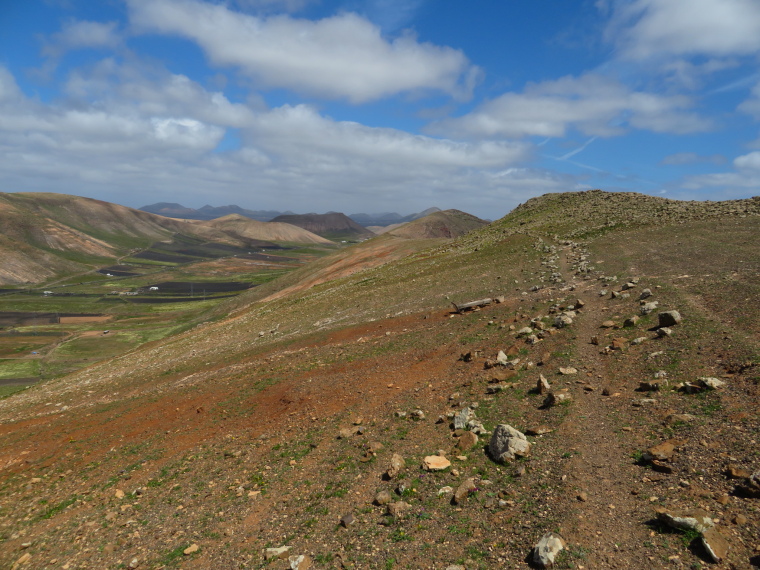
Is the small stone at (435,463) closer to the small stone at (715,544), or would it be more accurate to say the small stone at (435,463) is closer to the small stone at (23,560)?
the small stone at (715,544)

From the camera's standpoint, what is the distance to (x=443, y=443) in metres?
15.4

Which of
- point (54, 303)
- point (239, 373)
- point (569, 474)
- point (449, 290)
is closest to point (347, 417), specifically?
point (569, 474)

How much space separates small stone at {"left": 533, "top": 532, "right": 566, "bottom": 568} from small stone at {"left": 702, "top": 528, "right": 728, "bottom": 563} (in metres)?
2.96

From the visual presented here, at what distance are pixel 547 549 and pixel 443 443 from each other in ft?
20.7

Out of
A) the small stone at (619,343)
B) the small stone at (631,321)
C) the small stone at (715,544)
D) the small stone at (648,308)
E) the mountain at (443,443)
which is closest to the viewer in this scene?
the small stone at (715,544)

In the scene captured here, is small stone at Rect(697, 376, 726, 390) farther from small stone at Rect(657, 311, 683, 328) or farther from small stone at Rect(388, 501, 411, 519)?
small stone at Rect(388, 501, 411, 519)

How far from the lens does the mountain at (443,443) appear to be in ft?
34.8

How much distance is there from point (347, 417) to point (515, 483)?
372 inches

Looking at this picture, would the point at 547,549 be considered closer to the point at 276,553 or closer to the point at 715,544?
the point at 715,544

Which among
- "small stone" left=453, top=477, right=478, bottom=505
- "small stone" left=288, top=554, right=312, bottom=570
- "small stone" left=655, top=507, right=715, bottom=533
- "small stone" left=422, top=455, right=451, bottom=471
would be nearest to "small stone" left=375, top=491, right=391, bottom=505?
"small stone" left=422, top=455, right=451, bottom=471

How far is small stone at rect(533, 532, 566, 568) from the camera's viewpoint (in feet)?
29.8

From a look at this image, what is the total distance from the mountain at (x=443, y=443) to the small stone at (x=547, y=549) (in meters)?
0.23

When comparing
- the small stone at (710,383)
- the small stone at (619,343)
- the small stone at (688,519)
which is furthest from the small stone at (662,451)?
the small stone at (619,343)

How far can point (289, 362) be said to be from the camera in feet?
103
